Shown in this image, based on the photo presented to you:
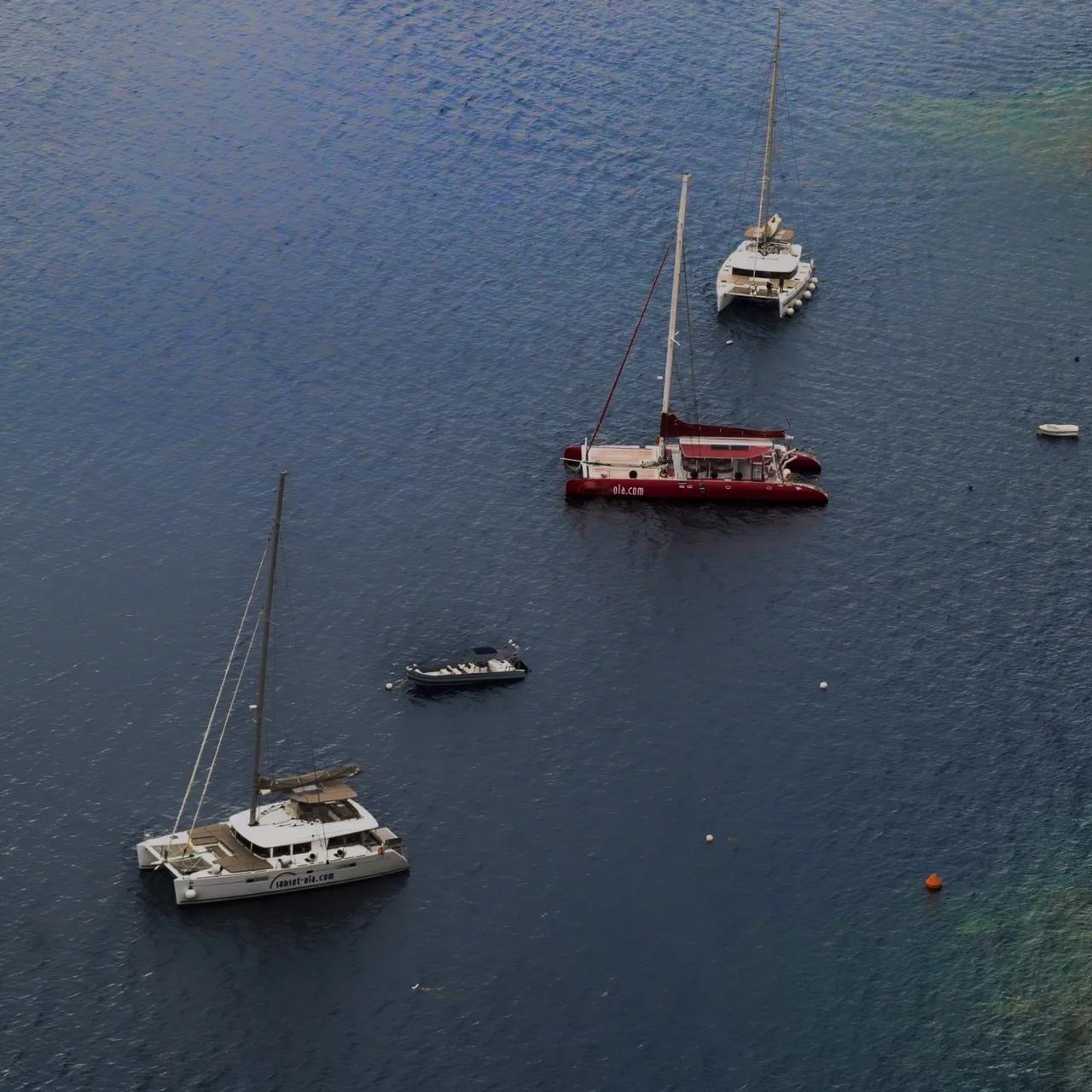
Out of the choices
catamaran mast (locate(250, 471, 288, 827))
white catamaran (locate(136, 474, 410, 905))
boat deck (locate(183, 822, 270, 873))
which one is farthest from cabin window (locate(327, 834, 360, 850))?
catamaran mast (locate(250, 471, 288, 827))

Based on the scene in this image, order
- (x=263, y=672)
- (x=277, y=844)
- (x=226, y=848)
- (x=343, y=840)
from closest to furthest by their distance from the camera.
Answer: (x=277, y=844)
(x=226, y=848)
(x=343, y=840)
(x=263, y=672)

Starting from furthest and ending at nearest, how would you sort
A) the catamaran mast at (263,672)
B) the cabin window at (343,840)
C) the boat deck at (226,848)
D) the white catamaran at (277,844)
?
the catamaran mast at (263,672), the cabin window at (343,840), the boat deck at (226,848), the white catamaran at (277,844)

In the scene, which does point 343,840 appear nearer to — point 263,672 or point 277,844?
point 277,844

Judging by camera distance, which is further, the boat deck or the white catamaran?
the boat deck

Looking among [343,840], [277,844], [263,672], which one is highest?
[263,672]

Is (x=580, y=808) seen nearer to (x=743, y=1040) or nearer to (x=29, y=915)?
(x=743, y=1040)

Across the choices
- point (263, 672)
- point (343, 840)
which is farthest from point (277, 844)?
point (263, 672)

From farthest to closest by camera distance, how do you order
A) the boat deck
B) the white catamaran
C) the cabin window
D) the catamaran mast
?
the catamaran mast < the cabin window < the boat deck < the white catamaran

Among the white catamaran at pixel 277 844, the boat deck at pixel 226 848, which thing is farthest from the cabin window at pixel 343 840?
the boat deck at pixel 226 848

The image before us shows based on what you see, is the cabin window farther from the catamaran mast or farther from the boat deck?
the catamaran mast

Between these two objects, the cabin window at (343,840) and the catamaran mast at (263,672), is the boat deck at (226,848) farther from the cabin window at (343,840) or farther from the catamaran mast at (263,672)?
the cabin window at (343,840)
